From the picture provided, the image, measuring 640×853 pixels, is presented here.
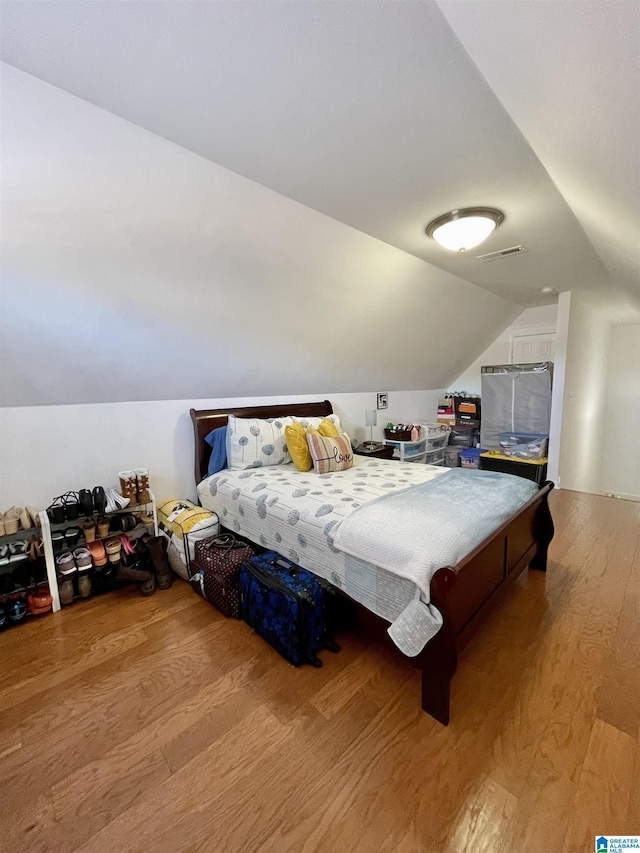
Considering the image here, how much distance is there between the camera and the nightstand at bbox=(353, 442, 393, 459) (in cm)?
377

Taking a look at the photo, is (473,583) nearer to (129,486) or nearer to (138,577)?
(138,577)

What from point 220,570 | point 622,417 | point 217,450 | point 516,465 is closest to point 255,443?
point 217,450

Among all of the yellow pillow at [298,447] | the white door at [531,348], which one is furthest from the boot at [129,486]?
the white door at [531,348]

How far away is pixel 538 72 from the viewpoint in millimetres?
1044

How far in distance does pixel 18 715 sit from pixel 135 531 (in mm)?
1264

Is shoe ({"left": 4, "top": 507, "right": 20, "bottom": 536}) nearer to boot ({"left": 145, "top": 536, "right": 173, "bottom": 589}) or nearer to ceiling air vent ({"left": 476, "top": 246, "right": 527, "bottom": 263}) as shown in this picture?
boot ({"left": 145, "top": 536, "right": 173, "bottom": 589})

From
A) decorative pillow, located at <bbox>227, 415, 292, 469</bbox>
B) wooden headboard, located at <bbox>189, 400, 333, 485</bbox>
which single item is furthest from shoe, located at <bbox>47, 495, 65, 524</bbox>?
decorative pillow, located at <bbox>227, 415, 292, 469</bbox>

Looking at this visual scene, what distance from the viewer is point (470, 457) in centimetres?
475

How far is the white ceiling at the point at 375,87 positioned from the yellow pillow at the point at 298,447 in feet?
5.31

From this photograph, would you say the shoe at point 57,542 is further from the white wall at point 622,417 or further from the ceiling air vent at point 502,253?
the white wall at point 622,417

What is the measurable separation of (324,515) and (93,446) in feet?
5.81

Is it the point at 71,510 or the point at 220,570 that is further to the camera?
the point at 71,510

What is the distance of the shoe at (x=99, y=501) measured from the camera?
7.45 ft

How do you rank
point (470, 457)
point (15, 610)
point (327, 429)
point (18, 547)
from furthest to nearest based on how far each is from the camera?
1. point (470, 457)
2. point (327, 429)
3. point (18, 547)
4. point (15, 610)
